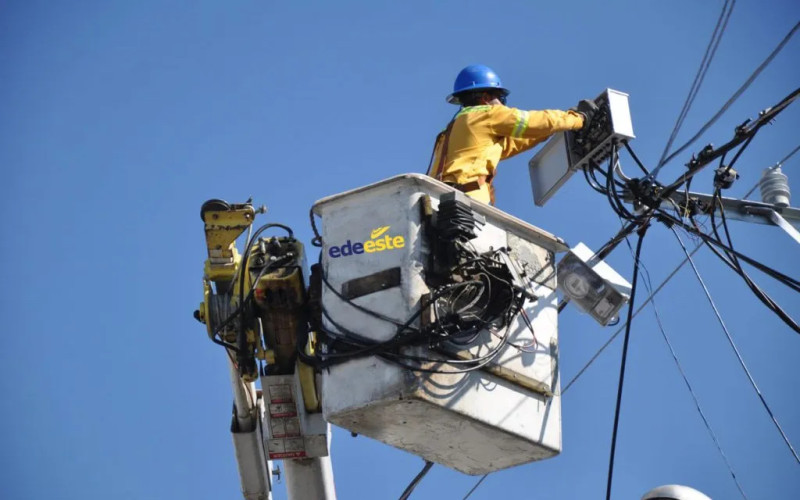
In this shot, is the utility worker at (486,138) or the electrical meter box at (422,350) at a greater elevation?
the utility worker at (486,138)

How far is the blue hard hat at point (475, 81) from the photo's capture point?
1126 centimetres

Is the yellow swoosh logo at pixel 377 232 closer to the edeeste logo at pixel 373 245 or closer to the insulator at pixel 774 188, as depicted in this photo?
the edeeste logo at pixel 373 245

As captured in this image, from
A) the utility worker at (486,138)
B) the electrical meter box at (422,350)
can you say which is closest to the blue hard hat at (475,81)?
the utility worker at (486,138)

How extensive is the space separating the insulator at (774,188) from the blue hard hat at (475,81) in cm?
244

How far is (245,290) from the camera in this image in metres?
9.71

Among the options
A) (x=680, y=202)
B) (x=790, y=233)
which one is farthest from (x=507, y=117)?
(x=790, y=233)

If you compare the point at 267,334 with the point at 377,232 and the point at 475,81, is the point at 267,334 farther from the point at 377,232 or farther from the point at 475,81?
the point at 475,81

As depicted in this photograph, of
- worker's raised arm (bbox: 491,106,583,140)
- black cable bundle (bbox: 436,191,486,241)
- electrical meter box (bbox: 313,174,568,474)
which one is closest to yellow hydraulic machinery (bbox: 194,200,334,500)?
electrical meter box (bbox: 313,174,568,474)

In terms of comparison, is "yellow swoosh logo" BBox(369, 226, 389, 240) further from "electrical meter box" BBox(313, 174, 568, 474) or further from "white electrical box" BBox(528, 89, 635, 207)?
"white electrical box" BBox(528, 89, 635, 207)

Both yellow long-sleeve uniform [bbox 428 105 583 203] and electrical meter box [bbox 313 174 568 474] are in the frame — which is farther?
yellow long-sleeve uniform [bbox 428 105 583 203]

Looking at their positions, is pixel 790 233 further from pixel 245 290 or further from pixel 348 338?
pixel 245 290

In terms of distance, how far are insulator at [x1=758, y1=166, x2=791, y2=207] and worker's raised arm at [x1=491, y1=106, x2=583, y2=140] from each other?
5.44 ft

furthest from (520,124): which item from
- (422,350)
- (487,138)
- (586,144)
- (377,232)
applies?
(422,350)

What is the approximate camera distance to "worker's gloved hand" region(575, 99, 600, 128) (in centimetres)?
1076
